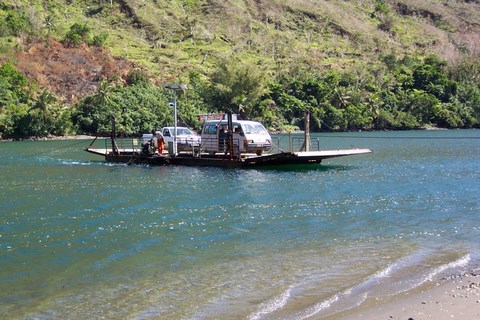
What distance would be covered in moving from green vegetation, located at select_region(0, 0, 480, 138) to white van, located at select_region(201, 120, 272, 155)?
55.8 meters

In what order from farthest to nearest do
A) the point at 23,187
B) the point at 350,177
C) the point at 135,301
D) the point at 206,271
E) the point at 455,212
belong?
the point at 350,177
the point at 23,187
the point at 455,212
the point at 206,271
the point at 135,301

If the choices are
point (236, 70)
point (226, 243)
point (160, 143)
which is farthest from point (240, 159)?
point (236, 70)

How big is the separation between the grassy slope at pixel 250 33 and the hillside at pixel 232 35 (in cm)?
25

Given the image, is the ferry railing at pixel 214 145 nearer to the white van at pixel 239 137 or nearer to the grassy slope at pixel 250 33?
the white van at pixel 239 137

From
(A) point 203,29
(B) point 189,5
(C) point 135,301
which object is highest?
(B) point 189,5

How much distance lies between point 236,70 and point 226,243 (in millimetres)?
86674

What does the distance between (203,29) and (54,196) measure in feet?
400

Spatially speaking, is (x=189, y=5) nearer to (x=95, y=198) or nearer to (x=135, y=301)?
(x=95, y=198)

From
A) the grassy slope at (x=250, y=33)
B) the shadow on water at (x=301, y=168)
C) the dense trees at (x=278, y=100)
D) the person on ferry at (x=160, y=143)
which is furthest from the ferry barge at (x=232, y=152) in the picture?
the grassy slope at (x=250, y=33)

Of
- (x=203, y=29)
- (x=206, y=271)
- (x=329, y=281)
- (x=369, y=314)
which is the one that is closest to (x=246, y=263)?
(x=206, y=271)

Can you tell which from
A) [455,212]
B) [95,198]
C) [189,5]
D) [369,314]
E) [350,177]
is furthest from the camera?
[189,5]

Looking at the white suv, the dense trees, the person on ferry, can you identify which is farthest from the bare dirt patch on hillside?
the person on ferry

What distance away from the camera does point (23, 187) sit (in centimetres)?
2855

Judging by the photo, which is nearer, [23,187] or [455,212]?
[455,212]
